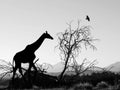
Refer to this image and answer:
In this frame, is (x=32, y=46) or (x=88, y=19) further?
(x=88, y=19)

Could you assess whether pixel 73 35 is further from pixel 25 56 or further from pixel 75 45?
pixel 25 56

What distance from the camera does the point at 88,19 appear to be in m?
16.6

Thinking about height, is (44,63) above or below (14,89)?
above

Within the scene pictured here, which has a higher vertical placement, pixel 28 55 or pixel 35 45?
pixel 35 45

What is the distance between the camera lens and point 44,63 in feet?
56.6

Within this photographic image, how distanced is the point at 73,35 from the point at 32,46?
9.81 m

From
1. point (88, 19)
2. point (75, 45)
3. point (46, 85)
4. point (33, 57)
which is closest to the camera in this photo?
point (33, 57)

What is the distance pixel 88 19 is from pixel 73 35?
5345 millimetres

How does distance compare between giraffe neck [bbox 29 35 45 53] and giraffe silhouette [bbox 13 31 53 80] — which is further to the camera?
giraffe neck [bbox 29 35 45 53]

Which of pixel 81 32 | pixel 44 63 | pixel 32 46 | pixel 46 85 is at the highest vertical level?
pixel 81 32

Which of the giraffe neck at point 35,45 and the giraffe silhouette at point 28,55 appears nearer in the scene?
the giraffe silhouette at point 28,55

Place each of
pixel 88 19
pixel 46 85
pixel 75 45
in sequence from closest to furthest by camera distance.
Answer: pixel 46 85
pixel 88 19
pixel 75 45

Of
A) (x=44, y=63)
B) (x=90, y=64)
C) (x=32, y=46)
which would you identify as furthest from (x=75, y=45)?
(x=32, y=46)

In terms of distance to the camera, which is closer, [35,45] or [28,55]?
Answer: [28,55]
